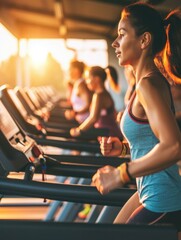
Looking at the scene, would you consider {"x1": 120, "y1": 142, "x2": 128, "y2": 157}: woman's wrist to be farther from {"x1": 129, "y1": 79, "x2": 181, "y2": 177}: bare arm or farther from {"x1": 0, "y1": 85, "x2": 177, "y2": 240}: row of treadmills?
{"x1": 129, "y1": 79, "x2": 181, "y2": 177}: bare arm

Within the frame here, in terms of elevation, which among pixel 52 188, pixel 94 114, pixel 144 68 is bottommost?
pixel 94 114

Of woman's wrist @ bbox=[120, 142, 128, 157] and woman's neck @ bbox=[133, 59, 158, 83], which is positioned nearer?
woman's neck @ bbox=[133, 59, 158, 83]

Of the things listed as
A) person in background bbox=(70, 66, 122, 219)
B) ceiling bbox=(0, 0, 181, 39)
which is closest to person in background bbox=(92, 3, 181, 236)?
person in background bbox=(70, 66, 122, 219)

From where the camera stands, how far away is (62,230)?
1194mm

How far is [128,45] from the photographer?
4.81 feet

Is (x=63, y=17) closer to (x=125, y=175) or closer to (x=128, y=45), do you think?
(x=128, y=45)

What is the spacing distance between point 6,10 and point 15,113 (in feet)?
28.0

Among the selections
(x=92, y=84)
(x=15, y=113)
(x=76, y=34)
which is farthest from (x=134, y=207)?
(x=76, y=34)

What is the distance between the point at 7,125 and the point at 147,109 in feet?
2.70

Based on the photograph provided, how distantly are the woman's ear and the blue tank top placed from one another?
18 cm

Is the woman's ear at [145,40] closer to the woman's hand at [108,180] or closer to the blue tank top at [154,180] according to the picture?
the blue tank top at [154,180]

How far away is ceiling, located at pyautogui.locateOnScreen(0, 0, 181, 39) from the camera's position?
934 centimetres

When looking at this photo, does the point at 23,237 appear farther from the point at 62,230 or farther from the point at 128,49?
the point at 128,49

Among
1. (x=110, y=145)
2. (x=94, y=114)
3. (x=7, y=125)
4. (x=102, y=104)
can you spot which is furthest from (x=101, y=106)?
(x=110, y=145)
